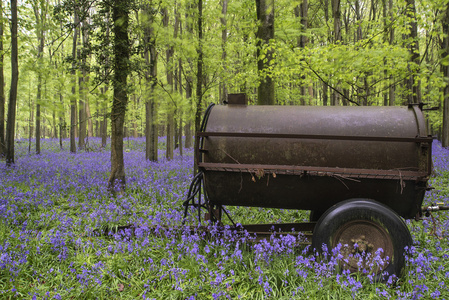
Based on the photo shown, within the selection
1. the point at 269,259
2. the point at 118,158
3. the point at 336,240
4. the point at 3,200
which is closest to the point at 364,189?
the point at 336,240

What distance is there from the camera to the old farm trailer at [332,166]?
138 inches

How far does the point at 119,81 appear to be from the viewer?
23.3ft

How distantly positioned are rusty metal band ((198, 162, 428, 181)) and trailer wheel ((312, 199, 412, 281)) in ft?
1.11

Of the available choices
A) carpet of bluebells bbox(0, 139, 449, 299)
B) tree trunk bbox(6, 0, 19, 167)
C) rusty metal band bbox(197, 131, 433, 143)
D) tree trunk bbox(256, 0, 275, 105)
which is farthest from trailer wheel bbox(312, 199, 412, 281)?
tree trunk bbox(6, 0, 19, 167)

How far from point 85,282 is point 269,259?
2240mm

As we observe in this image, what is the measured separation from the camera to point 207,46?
9367 millimetres

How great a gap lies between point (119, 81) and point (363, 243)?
20.5ft

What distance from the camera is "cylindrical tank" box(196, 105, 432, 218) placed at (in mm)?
3609

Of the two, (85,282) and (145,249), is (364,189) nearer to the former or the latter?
(145,249)

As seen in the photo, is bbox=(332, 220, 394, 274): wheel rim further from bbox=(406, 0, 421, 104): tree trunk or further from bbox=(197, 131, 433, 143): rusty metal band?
bbox=(406, 0, 421, 104): tree trunk

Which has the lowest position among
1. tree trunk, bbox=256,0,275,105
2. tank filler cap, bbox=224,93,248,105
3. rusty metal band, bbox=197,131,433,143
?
rusty metal band, bbox=197,131,433,143

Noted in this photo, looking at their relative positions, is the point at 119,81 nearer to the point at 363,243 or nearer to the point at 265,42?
the point at 265,42

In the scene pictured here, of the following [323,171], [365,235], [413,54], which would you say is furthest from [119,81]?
[413,54]

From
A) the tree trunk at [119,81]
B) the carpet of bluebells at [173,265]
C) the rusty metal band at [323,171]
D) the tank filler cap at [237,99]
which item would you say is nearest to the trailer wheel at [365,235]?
the carpet of bluebells at [173,265]
